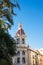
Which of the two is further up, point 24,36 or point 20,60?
point 24,36

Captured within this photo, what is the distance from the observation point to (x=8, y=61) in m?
19.9

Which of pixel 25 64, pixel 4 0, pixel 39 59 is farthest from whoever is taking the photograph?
pixel 39 59

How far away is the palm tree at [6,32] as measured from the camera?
63.7 ft

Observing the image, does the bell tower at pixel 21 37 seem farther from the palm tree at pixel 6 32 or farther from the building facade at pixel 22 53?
the palm tree at pixel 6 32

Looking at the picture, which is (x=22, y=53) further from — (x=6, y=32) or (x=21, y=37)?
(x=6, y=32)

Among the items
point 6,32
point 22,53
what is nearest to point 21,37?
point 22,53

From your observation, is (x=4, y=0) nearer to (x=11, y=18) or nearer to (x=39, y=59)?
(x=11, y=18)

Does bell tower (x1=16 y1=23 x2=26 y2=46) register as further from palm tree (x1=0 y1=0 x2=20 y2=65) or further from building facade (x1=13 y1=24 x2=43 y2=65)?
palm tree (x1=0 y1=0 x2=20 y2=65)

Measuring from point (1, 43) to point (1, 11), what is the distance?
137 inches

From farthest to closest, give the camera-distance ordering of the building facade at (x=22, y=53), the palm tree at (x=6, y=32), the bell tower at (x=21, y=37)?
the bell tower at (x=21, y=37), the building facade at (x=22, y=53), the palm tree at (x=6, y=32)

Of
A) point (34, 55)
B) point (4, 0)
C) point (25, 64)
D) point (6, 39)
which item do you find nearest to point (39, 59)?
point (34, 55)

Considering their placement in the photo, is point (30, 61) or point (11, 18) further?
point (30, 61)

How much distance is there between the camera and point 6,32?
2253cm

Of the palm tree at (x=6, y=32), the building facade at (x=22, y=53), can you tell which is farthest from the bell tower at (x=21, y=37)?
the palm tree at (x=6, y=32)
